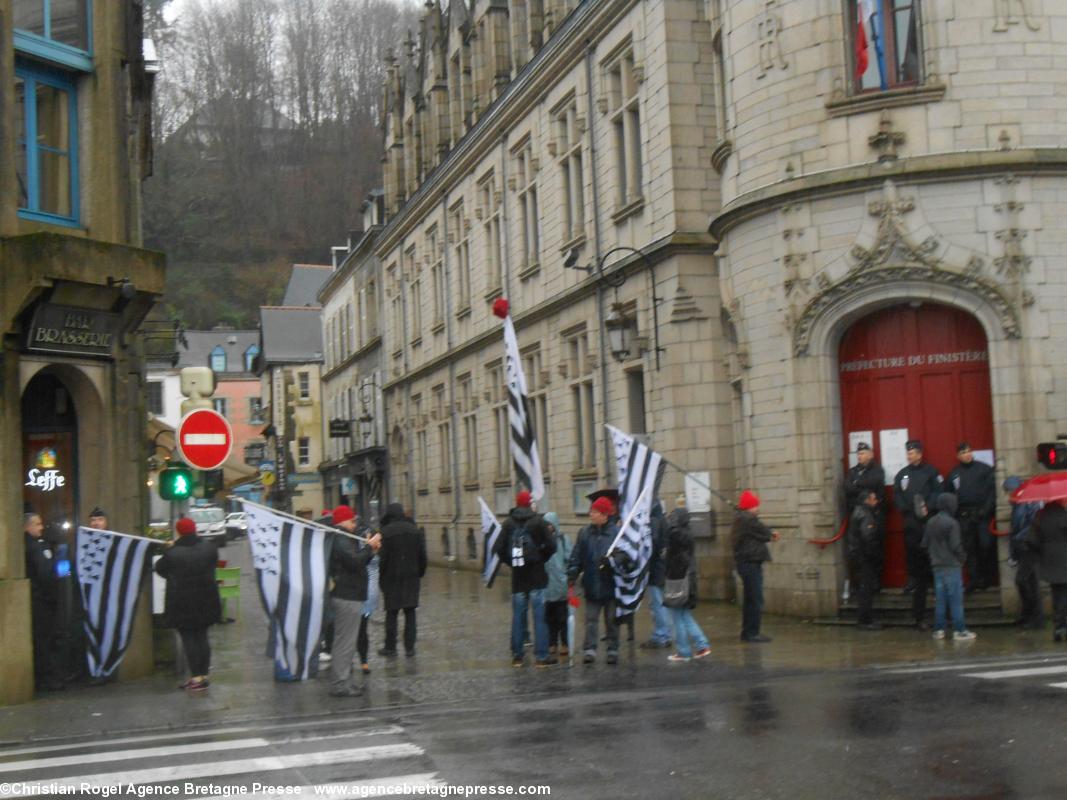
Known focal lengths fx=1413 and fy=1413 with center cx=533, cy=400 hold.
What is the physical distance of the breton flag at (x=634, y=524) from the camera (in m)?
15.2

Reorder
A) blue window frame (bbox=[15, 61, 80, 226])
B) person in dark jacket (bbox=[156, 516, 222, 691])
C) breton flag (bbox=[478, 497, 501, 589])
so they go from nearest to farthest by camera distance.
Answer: person in dark jacket (bbox=[156, 516, 222, 691]) → blue window frame (bbox=[15, 61, 80, 226]) → breton flag (bbox=[478, 497, 501, 589])

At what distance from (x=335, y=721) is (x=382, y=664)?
4261mm

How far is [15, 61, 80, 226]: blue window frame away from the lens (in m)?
15.6

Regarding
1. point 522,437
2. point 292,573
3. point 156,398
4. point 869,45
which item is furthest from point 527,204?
point 156,398

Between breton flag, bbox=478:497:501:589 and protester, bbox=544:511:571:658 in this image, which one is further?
breton flag, bbox=478:497:501:589

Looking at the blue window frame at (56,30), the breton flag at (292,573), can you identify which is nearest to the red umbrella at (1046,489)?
the breton flag at (292,573)

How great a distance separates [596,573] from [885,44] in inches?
326

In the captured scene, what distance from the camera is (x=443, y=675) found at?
49.8ft

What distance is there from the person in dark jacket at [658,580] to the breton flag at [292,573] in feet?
12.5

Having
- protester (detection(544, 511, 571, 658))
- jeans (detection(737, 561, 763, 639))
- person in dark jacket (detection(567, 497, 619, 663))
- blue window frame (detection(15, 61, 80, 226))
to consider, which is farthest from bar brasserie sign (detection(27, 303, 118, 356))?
jeans (detection(737, 561, 763, 639))

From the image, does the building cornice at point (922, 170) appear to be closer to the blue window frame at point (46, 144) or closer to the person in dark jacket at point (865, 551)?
the person in dark jacket at point (865, 551)

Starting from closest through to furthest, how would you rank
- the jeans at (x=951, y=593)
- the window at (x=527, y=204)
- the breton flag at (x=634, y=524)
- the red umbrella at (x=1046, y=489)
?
the breton flag at (x=634, y=524) → the red umbrella at (x=1046, y=489) → the jeans at (x=951, y=593) → the window at (x=527, y=204)

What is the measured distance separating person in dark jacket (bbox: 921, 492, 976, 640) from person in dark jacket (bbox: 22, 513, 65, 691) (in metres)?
9.71

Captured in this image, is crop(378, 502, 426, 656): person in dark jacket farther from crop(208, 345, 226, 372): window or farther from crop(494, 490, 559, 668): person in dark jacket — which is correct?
crop(208, 345, 226, 372): window
